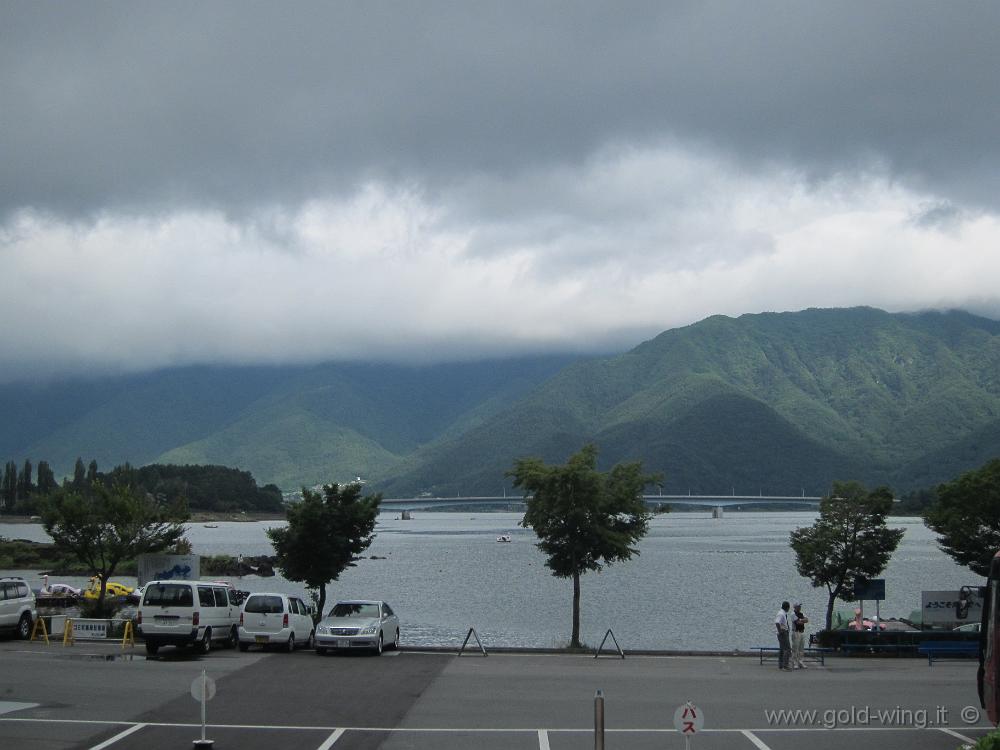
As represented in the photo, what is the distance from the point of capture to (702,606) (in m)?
71.2

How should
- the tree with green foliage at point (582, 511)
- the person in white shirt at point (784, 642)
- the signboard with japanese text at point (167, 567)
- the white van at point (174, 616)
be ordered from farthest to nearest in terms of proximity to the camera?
the signboard with japanese text at point (167, 567) → the tree with green foliage at point (582, 511) → the white van at point (174, 616) → the person in white shirt at point (784, 642)

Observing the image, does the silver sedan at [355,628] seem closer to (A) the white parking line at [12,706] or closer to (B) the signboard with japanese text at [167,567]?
(B) the signboard with japanese text at [167,567]

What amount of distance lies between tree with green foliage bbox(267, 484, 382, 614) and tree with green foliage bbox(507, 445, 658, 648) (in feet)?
22.7

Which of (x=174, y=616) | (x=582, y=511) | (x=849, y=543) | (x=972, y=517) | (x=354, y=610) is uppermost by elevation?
(x=582, y=511)

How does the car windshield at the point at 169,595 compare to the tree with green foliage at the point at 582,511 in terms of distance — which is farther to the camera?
the tree with green foliage at the point at 582,511

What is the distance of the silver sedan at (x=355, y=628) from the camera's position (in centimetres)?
3080

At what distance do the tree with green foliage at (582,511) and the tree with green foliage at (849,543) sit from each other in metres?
8.44

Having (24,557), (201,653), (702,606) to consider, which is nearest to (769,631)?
(702,606)

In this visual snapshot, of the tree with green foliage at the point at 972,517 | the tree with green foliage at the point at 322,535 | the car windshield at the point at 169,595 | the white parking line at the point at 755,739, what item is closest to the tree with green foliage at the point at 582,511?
the tree with green foliage at the point at 322,535

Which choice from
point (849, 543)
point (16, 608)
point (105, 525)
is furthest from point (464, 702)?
point (105, 525)

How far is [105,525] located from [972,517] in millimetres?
33662

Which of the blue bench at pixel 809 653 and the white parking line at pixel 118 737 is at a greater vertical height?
the white parking line at pixel 118 737

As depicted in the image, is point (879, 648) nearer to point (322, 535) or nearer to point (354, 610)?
point (354, 610)

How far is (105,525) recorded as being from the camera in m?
42.3
